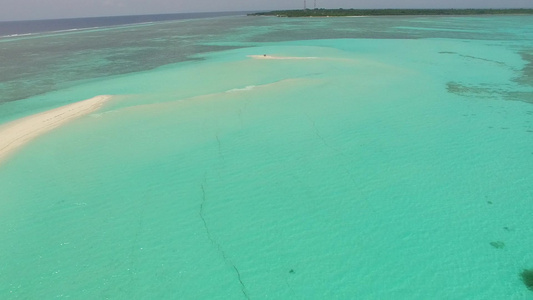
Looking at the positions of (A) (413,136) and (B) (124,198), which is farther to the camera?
(A) (413,136)

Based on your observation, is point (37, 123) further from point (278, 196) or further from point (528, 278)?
point (528, 278)

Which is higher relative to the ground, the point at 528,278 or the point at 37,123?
the point at 37,123

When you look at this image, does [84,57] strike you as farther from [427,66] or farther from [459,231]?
[459,231]

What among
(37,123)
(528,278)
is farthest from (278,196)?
(37,123)

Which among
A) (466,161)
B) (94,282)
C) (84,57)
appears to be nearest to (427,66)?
(466,161)

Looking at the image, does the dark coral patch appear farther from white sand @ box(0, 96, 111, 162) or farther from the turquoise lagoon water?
white sand @ box(0, 96, 111, 162)

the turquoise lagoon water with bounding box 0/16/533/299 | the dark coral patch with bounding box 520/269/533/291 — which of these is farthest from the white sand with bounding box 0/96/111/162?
the dark coral patch with bounding box 520/269/533/291

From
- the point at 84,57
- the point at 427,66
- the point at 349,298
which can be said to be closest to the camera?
the point at 349,298
